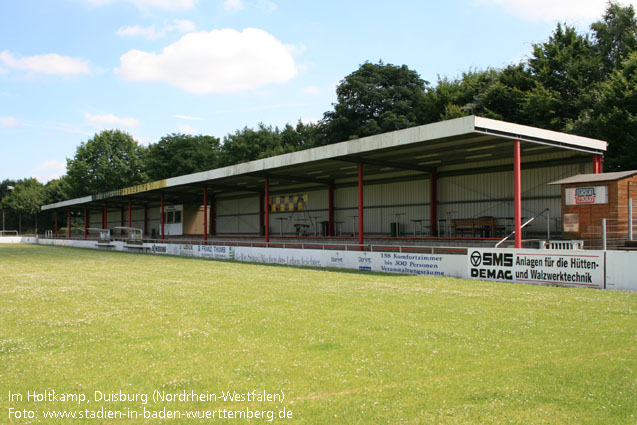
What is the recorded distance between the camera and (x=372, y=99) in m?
46.3

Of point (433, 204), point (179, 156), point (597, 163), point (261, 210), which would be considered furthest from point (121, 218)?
point (597, 163)

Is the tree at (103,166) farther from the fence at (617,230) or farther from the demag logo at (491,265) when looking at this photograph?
the fence at (617,230)

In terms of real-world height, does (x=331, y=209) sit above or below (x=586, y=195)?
above

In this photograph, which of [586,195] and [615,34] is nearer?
[586,195]

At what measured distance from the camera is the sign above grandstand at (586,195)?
1544cm

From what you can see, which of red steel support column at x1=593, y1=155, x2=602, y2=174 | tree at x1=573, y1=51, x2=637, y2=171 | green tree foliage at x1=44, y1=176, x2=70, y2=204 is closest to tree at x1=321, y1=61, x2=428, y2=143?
tree at x1=573, y1=51, x2=637, y2=171

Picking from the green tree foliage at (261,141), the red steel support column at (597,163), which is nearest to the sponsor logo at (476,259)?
the red steel support column at (597,163)

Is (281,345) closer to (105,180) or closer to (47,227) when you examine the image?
(105,180)

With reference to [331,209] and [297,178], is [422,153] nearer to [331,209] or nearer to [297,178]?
[297,178]

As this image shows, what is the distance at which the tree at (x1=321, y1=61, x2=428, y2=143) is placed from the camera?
149 ft

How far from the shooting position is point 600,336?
23.5 ft

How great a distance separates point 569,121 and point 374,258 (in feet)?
49.6

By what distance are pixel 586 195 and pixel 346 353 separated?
12830 mm

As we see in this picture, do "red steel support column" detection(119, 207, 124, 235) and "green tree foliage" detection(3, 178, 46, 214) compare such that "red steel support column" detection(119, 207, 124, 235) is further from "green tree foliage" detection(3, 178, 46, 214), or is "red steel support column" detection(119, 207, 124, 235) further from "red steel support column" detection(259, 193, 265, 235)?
"green tree foliage" detection(3, 178, 46, 214)
